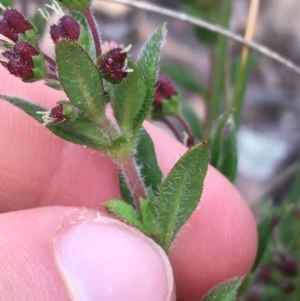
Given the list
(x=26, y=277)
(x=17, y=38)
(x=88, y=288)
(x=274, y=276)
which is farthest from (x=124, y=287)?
(x=274, y=276)

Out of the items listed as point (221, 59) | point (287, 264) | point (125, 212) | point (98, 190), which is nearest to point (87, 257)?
point (125, 212)

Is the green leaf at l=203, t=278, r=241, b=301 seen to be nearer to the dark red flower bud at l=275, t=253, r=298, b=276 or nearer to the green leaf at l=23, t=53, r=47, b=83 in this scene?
the dark red flower bud at l=275, t=253, r=298, b=276

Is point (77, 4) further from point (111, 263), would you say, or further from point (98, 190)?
point (98, 190)

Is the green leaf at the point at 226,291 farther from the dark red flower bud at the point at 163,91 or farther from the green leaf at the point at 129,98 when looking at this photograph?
the dark red flower bud at the point at 163,91

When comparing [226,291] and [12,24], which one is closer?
[12,24]

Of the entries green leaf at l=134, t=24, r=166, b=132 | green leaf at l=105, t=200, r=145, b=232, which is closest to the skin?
green leaf at l=105, t=200, r=145, b=232

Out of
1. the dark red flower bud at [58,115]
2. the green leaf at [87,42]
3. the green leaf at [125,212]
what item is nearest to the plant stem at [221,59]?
the green leaf at [87,42]
